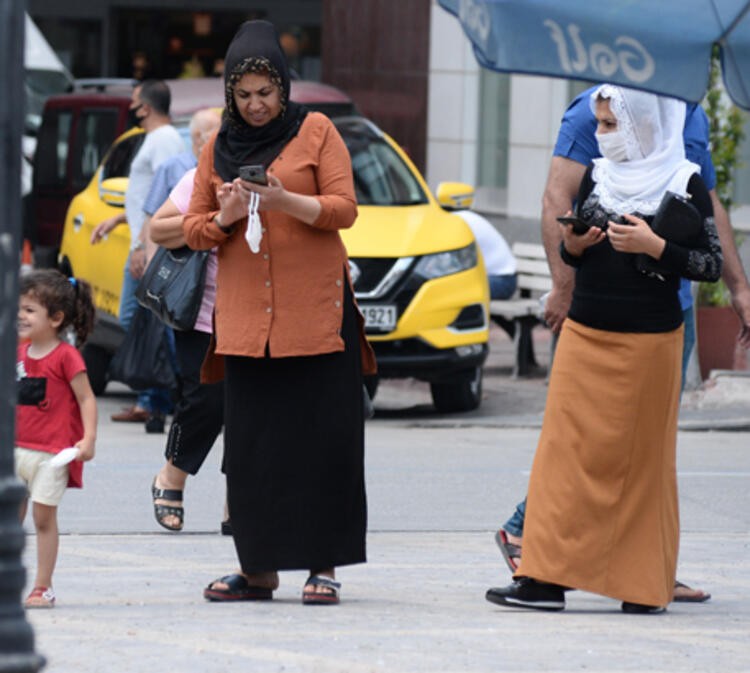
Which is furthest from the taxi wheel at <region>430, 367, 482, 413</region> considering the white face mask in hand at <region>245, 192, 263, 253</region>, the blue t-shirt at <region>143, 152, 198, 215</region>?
the white face mask in hand at <region>245, 192, 263, 253</region>

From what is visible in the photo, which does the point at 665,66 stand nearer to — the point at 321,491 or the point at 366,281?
the point at 321,491

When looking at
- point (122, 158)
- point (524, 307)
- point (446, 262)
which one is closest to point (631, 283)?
point (446, 262)

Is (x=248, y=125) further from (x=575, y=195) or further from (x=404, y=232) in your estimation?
(x=404, y=232)

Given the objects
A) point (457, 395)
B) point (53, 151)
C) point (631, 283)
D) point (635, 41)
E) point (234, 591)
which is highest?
point (635, 41)

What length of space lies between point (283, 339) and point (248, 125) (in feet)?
2.25

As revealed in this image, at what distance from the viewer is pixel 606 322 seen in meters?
6.41

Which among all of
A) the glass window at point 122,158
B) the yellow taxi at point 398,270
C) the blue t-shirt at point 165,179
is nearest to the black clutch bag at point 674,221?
the blue t-shirt at point 165,179

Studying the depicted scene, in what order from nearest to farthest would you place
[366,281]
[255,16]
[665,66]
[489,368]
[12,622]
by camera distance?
[12,622], [665,66], [366,281], [489,368], [255,16]

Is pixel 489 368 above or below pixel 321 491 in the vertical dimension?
below

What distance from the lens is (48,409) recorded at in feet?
21.0

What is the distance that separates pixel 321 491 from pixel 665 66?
1.91m

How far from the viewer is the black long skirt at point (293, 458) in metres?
6.51

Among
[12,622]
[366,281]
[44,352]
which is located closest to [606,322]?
[44,352]

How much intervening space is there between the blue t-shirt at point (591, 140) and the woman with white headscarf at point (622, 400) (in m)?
0.26
